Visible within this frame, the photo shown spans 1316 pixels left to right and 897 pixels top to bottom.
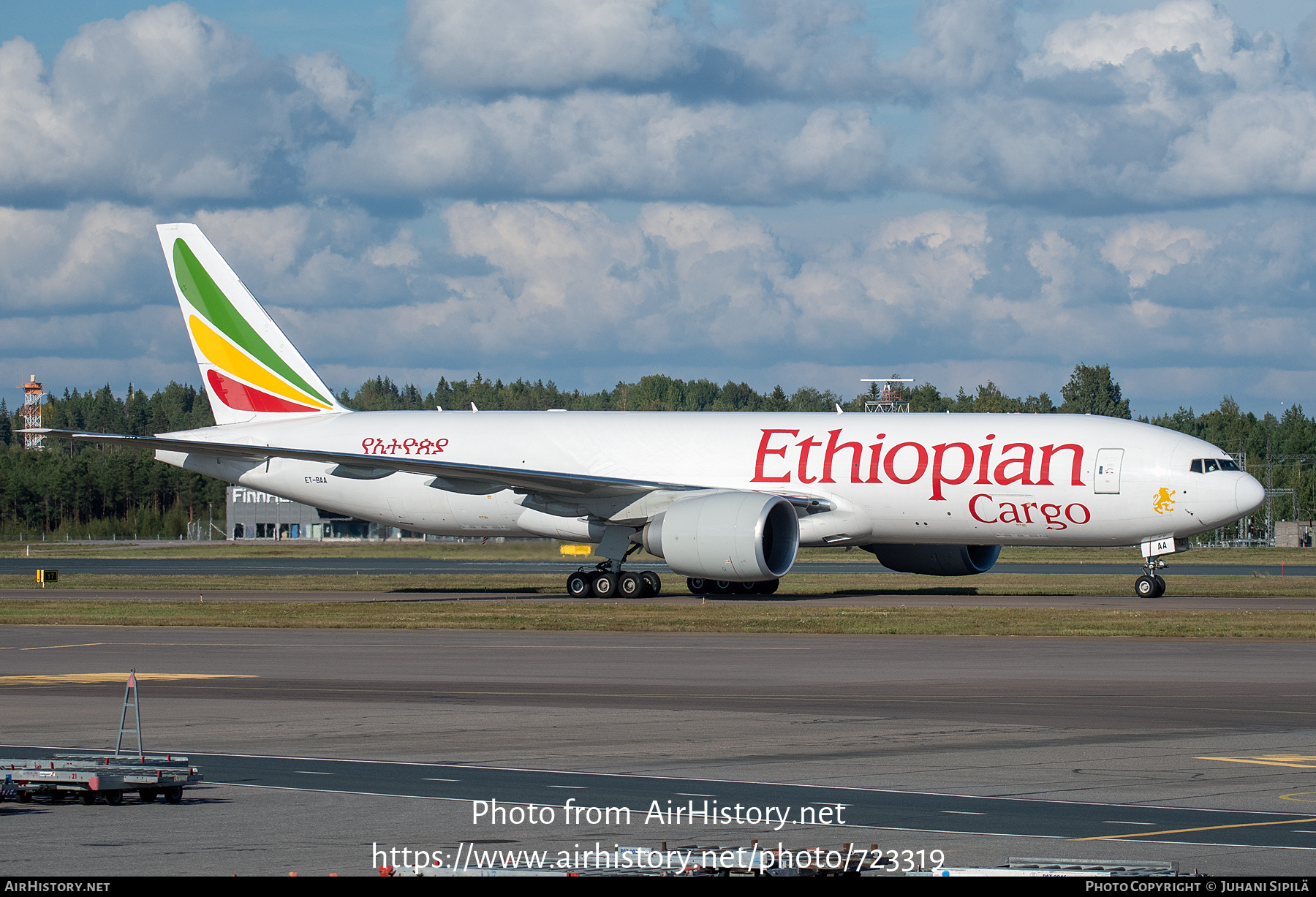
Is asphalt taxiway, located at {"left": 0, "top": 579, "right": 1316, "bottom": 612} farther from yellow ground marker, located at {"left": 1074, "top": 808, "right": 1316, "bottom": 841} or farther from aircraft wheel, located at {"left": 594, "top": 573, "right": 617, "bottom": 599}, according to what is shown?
yellow ground marker, located at {"left": 1074, "top": 808, "right": 1316, "bottom": 841}

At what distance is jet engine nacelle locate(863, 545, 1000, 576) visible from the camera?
1661 inches

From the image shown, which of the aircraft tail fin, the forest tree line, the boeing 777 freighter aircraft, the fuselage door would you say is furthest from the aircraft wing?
the forest tree line

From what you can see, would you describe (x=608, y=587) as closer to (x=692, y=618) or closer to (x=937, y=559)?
(x=692, y=618)

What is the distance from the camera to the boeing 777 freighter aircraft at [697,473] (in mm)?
37000

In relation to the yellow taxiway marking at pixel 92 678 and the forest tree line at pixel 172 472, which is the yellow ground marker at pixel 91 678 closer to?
the yellow taxiway marking at pixel 92 678

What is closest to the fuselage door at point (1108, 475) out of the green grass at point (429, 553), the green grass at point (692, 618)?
the green grass at point (692, 618)

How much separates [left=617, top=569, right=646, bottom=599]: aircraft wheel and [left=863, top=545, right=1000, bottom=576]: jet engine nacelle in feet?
21.1

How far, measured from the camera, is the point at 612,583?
40.0 m

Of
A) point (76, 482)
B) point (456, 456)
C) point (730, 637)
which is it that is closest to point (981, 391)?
point (76, 482)

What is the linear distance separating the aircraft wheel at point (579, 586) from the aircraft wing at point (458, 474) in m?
2.12

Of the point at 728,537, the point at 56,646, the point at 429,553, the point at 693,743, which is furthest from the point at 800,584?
the point at 429,553

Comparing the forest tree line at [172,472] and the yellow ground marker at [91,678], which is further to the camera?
the forest tree line at [172,472]

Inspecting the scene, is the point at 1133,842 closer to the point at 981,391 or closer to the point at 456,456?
the point at 456,456

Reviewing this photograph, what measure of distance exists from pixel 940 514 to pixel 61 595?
23.5 m
